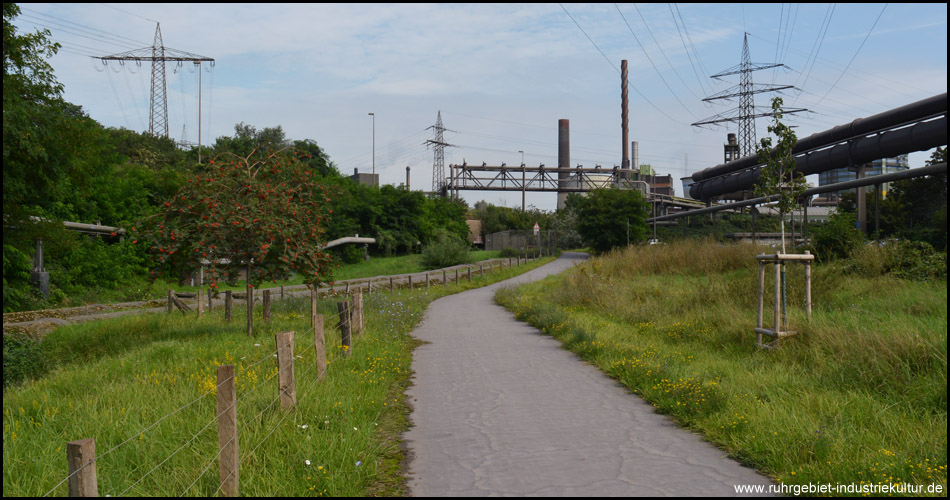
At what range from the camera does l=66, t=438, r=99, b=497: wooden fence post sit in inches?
137

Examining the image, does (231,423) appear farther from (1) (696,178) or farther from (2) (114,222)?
(1) (696,178)

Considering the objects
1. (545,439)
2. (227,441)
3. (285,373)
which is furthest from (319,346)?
(227,441)

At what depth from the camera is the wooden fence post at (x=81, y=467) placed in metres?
3.48

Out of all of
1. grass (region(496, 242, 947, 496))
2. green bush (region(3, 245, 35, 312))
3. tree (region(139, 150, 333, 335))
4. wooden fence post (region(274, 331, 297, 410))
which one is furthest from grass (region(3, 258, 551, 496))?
green bush (region(3, 245, 35, 312))

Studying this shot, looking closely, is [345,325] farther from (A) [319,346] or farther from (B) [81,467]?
(B) [81,467]

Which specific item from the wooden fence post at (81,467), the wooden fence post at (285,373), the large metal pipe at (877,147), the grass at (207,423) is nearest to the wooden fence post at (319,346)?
the grass at (207,423)

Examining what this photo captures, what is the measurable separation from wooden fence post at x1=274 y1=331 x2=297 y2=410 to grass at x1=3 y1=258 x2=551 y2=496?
116 mm

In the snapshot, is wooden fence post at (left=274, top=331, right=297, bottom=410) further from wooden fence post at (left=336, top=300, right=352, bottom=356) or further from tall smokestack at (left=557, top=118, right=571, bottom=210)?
tall smokestack at (left=557, top=118, right=571, bottom=210)

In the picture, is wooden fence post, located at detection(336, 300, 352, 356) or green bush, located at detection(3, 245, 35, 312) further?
green bush, located at detection(3, 245, 35, 312)

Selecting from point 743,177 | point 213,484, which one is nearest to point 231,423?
point 213,484

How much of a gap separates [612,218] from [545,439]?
4636 cm

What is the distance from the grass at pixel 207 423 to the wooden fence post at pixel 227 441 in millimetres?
138

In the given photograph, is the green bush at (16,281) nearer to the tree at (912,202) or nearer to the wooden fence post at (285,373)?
the wooden fence post at (285,373)

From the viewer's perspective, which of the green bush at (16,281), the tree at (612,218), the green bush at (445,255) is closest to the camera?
the green bush at (16,281)
